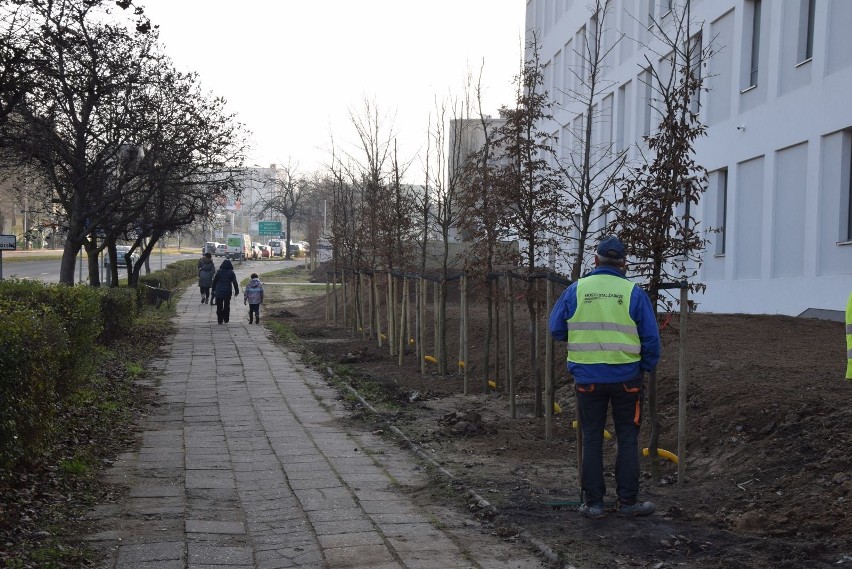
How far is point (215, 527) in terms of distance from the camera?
6406mm

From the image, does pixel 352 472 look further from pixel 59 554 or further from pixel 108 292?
Result: pixel 108 292

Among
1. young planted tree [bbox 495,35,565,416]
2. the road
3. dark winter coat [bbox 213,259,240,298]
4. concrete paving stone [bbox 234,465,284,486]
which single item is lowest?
concrete paving stone [bbox 234,465,284,486]

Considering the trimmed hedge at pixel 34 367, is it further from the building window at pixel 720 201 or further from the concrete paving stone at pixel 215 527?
the building window at pixel 720 201

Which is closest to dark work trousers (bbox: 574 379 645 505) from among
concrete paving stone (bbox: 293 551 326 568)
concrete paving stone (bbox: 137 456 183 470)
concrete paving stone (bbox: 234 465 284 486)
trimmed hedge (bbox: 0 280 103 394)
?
concrete paving stone (bbox: 293 551 326 568)

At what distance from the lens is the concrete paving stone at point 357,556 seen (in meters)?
5.66

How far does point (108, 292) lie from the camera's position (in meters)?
19.1

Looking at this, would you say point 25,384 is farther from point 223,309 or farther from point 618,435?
point 223,309

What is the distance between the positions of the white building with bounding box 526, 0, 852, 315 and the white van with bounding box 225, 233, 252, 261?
6736 centimetres

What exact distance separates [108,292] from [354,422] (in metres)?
9.55

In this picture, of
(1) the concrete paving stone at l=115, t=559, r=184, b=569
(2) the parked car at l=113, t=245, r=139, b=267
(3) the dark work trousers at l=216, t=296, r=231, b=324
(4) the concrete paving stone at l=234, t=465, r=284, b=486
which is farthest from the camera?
(2) the parked car at l=113, t=245, r=139, b=267

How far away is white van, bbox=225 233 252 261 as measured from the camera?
89.5 metres

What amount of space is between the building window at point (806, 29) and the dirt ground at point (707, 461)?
7.94m

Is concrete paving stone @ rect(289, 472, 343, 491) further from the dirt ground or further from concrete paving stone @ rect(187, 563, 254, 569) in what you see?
concrete paving stone @ rect(187, 563, 254, 569)

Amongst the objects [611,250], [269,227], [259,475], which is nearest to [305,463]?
[259,475]
